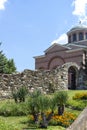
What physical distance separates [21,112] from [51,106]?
267 cm

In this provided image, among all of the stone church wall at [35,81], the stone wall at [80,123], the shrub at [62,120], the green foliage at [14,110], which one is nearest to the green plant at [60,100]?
the shrub at [62,120]

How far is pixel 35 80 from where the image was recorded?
23.2m

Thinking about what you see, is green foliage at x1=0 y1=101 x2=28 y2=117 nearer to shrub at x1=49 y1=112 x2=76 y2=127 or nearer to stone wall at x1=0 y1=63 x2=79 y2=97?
shrub at x1=49 y1=112 x2=76 y2=127

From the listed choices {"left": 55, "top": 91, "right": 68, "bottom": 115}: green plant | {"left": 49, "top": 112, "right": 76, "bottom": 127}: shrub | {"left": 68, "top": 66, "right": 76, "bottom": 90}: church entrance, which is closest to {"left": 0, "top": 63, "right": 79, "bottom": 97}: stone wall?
{"left": 68, "top": 66, "right": 76, "bottom": 90}: church entrance

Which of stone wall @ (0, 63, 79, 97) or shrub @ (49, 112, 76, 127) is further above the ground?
stone wall @ (0, 63, 79, 97)

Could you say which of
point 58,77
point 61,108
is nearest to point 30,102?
point 61,108

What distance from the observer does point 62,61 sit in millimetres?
41125

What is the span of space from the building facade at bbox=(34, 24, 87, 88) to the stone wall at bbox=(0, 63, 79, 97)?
35.3ft

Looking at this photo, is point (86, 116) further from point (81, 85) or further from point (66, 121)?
point (81, 85)

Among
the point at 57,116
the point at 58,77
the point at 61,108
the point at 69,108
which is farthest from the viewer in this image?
the point at 58,77

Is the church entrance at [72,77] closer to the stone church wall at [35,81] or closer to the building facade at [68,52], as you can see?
the stone church wall at [35,81]

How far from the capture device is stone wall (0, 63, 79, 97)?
21688 mm

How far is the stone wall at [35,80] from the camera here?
21688 millimetres

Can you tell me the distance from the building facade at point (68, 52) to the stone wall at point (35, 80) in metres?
10.7
